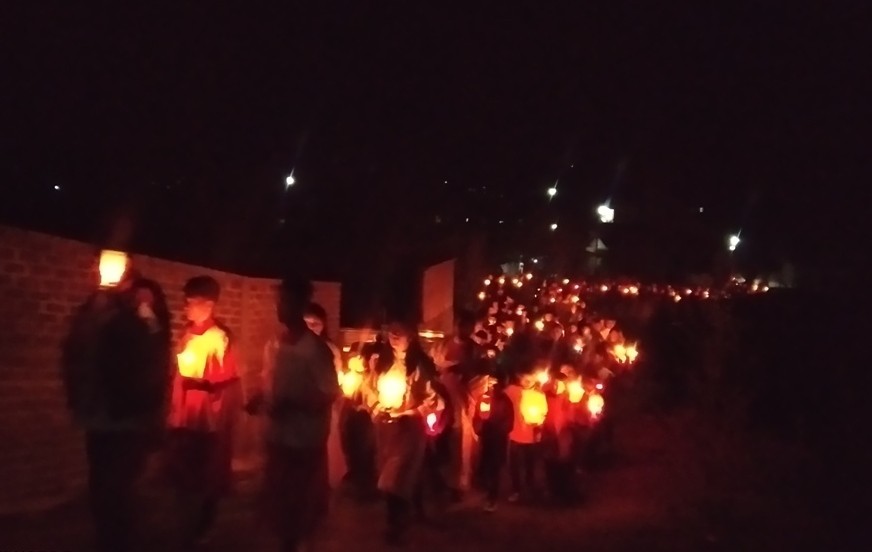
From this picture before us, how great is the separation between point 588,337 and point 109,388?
10.0 metres

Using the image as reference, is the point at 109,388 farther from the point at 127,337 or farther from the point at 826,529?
the point at 826,529

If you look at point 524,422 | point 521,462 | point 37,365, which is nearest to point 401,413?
point 524,422

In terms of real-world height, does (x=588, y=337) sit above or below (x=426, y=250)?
below

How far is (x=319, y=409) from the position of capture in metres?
7.35

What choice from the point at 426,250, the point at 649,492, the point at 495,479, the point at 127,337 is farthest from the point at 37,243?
the point at 426,250

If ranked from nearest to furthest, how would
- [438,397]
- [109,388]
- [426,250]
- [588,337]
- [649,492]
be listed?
[109,388], [438,397], [649,492], [588,337], [426,250]

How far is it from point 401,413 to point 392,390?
26 cm

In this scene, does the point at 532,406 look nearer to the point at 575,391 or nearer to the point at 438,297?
the point at 575,391

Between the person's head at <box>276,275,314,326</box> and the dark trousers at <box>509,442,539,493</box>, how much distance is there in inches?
220

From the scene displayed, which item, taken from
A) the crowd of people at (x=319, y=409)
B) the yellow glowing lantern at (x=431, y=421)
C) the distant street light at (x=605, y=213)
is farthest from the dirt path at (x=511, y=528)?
the distant street light at (x=605, y=213)

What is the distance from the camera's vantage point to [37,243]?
9.80m

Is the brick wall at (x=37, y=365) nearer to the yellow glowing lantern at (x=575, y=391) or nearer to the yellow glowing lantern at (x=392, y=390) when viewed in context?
the yellow glowing lantern at (x=392, y=390)

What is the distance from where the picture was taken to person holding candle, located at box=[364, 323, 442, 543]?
33.0 feet

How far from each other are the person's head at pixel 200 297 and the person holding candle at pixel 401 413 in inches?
81.2
